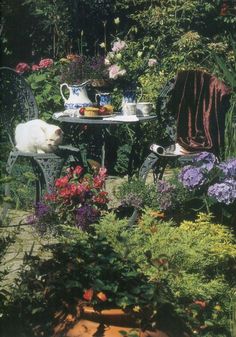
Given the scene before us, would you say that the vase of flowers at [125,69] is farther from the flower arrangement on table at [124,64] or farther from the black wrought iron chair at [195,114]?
the black wrought iron chair at [195,114]

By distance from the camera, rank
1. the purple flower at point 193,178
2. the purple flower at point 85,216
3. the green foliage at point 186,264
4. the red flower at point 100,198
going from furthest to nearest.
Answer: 1. the red flower at point 100,198
2. the purple flower at point 85,216
3. the purple flower at point 193,178
4. the green foliage at point 186,264

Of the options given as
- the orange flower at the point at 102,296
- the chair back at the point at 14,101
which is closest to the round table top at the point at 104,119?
the chair back at the point at 14,101

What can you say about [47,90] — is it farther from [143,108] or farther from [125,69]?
[143,108]

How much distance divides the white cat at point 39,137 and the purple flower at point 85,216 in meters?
1.34

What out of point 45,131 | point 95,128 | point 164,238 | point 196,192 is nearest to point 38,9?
point 95,128

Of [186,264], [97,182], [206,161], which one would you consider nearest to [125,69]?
[97,182]

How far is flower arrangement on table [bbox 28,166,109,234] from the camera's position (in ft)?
16.7

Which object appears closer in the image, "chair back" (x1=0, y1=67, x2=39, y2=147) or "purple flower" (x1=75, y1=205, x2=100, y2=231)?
"purple flower" (x1=75, y1=205, x2=100, y2=231)

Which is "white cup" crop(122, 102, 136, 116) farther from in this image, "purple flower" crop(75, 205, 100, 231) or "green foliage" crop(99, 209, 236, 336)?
"green foliage" crop(99, 209, 236, 336)

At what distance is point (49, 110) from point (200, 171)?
4.16 m

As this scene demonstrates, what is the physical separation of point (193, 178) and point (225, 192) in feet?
0.77

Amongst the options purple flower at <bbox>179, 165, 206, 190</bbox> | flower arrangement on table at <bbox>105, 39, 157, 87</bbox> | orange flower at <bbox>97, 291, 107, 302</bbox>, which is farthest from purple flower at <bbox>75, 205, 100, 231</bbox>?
flower arrangement on table at <bbox>105, 39, 157, 87</bbox>

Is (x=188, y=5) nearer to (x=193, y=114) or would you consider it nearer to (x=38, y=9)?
Answer: (x=38, y=9)

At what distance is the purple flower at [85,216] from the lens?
16.6ft
